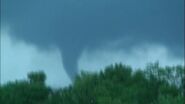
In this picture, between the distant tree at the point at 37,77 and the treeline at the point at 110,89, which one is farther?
the distant tree at the point at 37,77

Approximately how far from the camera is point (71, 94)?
42.5 meters

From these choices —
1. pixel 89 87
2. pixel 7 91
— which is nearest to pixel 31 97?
pixel 7 91

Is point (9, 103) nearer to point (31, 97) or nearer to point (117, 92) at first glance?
point (31, 97)

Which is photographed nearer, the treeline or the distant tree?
the treeline

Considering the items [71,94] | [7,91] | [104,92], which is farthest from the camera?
[7,91]

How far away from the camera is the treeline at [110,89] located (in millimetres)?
39531

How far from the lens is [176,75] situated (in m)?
43.5

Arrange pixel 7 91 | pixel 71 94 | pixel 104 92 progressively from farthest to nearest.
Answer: pixel 7 91 → pixel 71 94 → pixel 104 92

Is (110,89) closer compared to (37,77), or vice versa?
(110,89)

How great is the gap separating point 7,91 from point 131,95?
9.73 metres

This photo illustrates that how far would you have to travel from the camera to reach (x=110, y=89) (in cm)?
4062

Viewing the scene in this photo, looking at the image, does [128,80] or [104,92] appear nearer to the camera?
[104,92]

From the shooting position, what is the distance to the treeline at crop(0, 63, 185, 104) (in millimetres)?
39531

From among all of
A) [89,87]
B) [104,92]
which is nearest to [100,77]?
[89,87]
